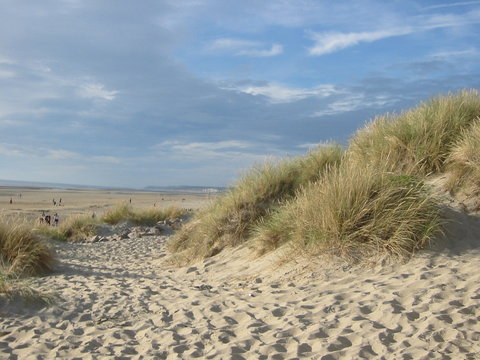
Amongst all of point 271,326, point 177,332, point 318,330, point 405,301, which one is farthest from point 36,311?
point 405,301

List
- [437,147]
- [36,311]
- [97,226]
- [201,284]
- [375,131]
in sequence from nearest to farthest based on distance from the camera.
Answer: [36,311] → [201,284] → [437,147] → [375,131] → [97,226]

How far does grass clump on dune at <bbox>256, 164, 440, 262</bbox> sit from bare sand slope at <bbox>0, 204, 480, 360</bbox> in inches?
12.9

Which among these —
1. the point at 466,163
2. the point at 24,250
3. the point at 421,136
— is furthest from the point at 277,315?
the point at 24,250

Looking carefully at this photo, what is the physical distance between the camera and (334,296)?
5496 millimetres

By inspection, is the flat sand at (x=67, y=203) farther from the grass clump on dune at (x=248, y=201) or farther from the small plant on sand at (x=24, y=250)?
the small plant on sand at (x=24, y=250)

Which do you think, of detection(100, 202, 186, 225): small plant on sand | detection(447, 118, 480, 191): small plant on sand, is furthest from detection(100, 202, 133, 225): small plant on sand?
detection(447, 118, 480, 191): small plant on sand

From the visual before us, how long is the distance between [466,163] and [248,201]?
414 cm

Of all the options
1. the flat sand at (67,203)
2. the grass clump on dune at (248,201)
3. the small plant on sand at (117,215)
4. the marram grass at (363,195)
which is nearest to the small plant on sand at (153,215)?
the small plant on sand at (117,215)

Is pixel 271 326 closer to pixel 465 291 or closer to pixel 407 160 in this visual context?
pixel 465 291

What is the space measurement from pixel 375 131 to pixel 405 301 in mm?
5562

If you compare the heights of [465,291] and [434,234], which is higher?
[434,234]

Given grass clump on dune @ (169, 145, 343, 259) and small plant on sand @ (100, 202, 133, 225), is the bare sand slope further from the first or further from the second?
small plant on sand @ (100, 202, 133, 225)

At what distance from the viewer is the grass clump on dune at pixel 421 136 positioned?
877 cm

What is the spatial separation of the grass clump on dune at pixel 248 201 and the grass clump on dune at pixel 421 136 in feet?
2.88
